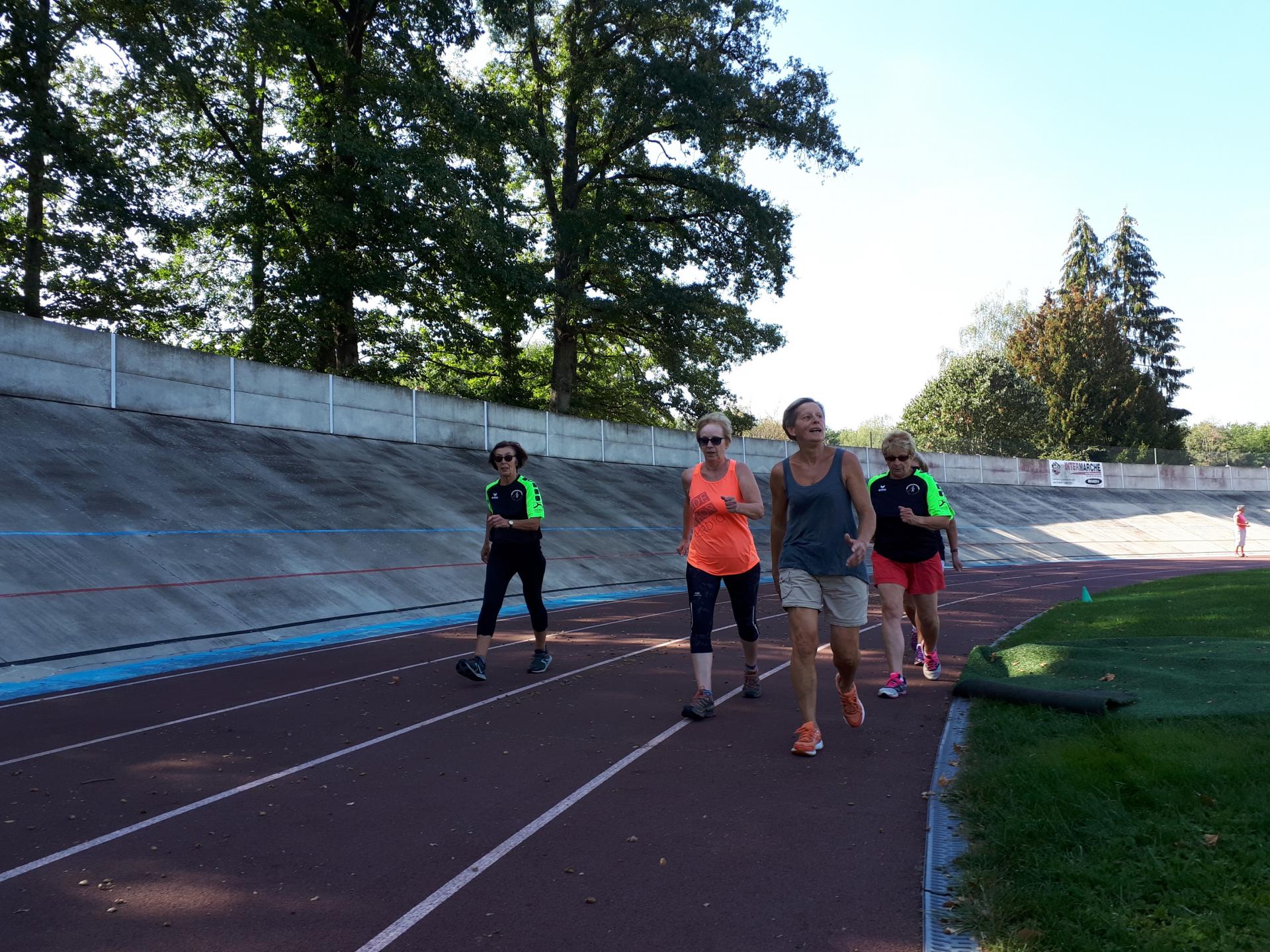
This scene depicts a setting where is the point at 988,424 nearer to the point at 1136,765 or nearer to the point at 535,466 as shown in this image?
the point at 535,466

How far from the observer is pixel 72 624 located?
32.2ft

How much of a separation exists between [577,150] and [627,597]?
23349 mm

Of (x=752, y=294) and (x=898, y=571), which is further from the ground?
(x=752, y=294)

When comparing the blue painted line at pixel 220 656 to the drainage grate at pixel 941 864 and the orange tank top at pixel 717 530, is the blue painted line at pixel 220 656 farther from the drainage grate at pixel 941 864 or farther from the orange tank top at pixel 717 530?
the drainage grate at pixel 941 864

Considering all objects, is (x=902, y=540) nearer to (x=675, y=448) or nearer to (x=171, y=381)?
(x=171, y=381)

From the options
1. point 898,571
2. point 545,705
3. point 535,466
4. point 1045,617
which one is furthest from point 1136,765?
point 535,466

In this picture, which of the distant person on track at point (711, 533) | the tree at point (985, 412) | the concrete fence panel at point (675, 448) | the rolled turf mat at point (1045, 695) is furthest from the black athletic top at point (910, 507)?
the tree at point (985, 412)

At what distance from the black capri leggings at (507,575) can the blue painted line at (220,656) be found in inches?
126

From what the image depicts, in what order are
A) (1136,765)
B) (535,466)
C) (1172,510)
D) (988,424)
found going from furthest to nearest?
1. (988,424)
2. (1172,510)
3. (535,466)
4. (1136,765)

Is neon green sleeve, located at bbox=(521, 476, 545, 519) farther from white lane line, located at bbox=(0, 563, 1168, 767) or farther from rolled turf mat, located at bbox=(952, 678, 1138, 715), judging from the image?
rolled turf mat, located at bbox=(952, 678, 1138, 715)

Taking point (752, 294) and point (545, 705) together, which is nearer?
point (545, 705)

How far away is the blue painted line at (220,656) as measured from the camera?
8258 millimetres

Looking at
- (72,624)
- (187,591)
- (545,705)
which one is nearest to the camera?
(545,705)

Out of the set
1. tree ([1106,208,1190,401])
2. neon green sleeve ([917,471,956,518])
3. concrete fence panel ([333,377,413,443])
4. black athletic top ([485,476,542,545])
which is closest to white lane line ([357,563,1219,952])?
black athletic top ([485,476,542,545])
